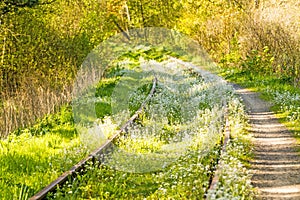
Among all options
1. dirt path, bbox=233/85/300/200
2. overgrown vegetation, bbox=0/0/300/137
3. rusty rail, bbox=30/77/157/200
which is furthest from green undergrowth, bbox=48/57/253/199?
overgrown vegetation, bbox=0/0/300/137

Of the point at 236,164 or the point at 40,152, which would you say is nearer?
the point at 236,164

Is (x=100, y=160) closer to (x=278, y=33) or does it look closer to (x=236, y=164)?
(x=236, y=164)

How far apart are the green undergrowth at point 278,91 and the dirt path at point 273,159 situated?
0.28 meters

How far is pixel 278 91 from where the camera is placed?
49.8 ft

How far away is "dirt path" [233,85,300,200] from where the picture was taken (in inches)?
264

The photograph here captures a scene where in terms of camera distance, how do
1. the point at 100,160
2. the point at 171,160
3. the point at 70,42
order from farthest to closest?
the point at 70,42 < the point at 171,160 < the point at 100,160

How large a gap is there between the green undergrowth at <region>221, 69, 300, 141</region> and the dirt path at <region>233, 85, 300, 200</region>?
0.92 feet

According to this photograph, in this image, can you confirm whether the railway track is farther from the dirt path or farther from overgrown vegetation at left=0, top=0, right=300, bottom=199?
the dirt path

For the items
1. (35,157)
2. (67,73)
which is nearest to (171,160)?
(35,157)

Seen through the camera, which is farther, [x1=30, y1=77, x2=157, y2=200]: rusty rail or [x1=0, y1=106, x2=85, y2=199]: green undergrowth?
[x1=0, y1=106, x2=85, y2=199]: green undergrowth

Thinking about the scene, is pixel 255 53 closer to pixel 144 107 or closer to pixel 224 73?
pixel 224 73

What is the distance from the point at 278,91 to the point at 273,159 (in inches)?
288

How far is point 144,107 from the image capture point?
43.0ft

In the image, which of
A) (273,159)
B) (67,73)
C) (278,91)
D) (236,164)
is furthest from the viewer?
(67,73)
